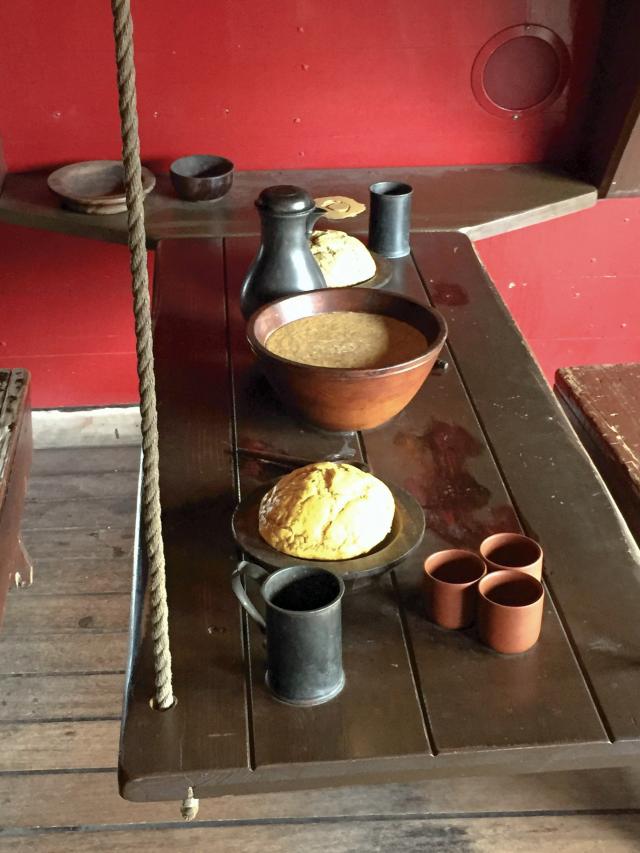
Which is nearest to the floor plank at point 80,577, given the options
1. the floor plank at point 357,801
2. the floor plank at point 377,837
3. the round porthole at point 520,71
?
the floor plank at point 357,801

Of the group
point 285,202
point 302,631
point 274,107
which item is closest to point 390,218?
point 285,202

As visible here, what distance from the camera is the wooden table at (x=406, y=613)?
97 centimetres

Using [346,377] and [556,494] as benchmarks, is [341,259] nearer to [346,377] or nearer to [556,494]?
[346,377]

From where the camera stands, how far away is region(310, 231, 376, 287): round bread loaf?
1.86m

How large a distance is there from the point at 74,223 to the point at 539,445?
1378mm

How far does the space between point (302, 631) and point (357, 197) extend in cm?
171

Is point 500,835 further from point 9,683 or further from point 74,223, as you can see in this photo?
point 74,223

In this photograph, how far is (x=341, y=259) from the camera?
1.88 metres

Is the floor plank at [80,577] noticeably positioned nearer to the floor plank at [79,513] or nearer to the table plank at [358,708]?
the floor plank at [79,513]

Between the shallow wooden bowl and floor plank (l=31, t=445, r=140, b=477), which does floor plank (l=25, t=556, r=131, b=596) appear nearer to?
floor plank (l=31, t=445, r=140, b=477)

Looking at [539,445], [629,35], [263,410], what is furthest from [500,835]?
[629,35]

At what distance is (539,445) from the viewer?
4.88 ft

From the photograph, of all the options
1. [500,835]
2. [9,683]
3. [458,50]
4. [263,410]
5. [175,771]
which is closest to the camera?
[175,771]

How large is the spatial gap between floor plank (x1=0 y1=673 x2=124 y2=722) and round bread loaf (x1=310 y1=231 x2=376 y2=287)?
109 centimetres
